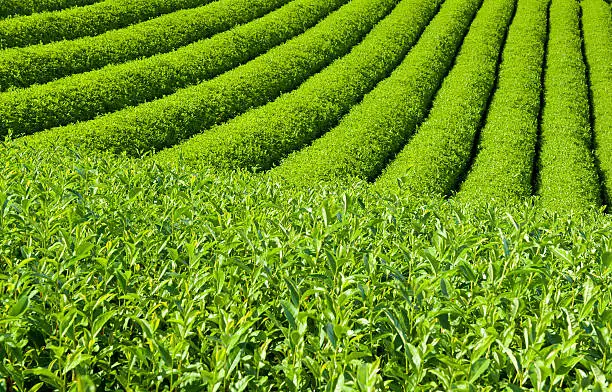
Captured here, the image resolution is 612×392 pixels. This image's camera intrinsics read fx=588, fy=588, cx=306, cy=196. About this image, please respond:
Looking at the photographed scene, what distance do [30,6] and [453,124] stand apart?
17.4 m

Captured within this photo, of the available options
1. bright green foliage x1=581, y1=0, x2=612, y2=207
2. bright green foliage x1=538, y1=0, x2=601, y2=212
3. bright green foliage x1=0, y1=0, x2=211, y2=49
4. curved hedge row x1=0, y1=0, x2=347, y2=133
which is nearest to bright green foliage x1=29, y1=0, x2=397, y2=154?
curved hedge row x1=0, y1=0, x2=347, y2=133

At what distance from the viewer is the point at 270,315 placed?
299cm

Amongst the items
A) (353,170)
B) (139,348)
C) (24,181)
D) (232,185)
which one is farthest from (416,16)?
(139,348)

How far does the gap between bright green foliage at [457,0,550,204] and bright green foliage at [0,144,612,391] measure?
29.5 ft

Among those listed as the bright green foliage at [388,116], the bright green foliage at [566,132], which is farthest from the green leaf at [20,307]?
the bright green foliage at [566,132]

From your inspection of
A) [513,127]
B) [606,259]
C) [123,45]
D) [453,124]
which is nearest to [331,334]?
[606,259]

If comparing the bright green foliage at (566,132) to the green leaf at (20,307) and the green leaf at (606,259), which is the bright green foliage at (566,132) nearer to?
the green leaf at (606,259)

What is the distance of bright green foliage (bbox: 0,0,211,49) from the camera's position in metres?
21.3

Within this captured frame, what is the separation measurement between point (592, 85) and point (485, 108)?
8.37m

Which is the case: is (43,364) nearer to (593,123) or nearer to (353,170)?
(353,170)

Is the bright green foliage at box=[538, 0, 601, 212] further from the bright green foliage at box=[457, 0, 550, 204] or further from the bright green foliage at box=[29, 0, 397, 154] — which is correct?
the bright green foliage at box=[29, 0, 397, 154]

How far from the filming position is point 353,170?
18.6 meters

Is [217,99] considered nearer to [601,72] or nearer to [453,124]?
[453,124]

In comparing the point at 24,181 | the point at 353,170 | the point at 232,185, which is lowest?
the point at 353,170
